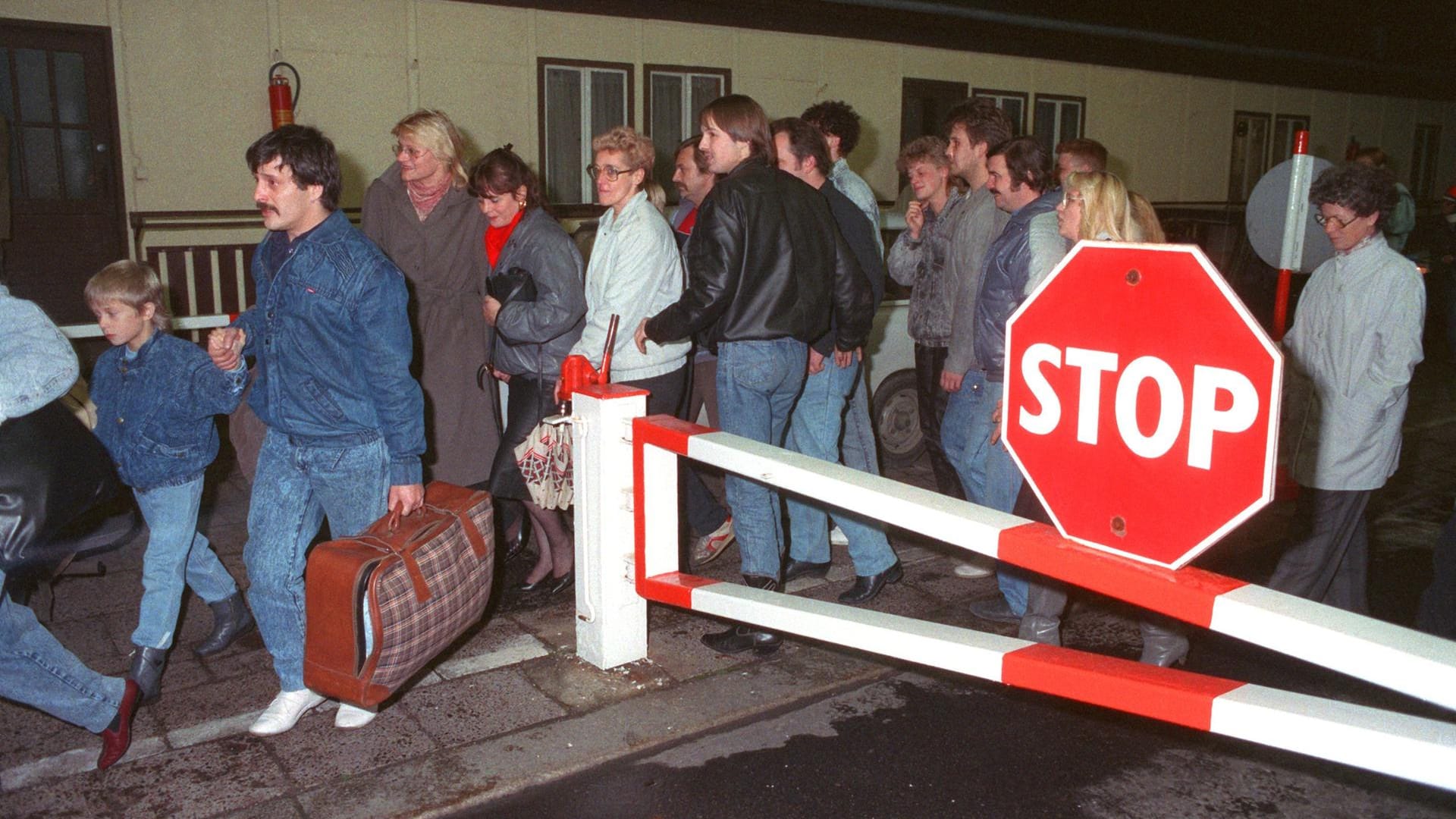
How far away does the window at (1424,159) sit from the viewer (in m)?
21.1

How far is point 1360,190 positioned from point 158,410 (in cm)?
444

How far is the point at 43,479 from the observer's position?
306cm

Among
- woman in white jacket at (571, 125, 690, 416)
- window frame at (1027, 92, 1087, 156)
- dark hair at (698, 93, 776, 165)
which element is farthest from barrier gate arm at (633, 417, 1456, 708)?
window frame at (1027, 92, 1087, 156)

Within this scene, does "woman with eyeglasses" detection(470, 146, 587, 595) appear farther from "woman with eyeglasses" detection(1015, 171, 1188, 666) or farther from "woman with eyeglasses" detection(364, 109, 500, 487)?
"woman with eyeglasses" detection(1015, 171, 1188, 666)

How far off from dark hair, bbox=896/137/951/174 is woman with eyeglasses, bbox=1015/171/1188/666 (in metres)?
1.49

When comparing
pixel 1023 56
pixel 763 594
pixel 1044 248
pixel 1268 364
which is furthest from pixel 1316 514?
pixel 1023 56

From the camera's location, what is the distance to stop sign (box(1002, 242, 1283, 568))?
219 centimetres

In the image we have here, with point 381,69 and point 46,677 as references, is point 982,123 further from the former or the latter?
point 381,69

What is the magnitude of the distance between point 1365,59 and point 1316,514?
18.5 meters

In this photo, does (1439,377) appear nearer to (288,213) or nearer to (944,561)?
(944,561)

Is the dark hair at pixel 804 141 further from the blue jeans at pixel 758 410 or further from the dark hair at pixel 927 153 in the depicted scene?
the blue jeans at pixel 758 410

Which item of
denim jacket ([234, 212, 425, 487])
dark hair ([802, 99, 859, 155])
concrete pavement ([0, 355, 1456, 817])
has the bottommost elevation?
concrete pavement ([0, 355, 1456, 817])

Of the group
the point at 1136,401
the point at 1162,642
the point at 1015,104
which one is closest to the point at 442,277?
the point at 1162,642

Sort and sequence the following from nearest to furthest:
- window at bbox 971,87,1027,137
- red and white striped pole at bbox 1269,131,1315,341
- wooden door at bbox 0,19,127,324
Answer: red and white striped pole at bbox 1269,131,1315,341 < wooden door at bbox 0,19,127,324 < window at bbox 971,87,1027,137
